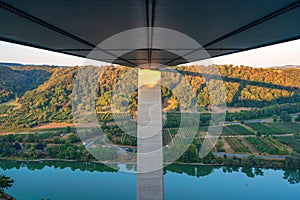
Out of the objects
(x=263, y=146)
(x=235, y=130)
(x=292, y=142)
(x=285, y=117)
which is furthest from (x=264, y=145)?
(x=285, y=117)

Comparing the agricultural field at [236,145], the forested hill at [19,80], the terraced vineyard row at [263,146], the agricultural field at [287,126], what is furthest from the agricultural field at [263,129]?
the forested hill at [19,80]

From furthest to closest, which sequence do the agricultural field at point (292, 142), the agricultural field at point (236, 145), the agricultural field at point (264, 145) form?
the agricultural field at point (292, 142), the agricultural field at point (236, 145), the agricultural field at point (264, 145)

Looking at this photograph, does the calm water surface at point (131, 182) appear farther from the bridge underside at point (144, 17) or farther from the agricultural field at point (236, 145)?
the bridge underside at point (144, 17)

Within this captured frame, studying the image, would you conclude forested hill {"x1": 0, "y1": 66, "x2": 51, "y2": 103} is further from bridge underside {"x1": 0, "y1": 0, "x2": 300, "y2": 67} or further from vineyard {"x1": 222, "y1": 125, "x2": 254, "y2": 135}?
bridge underside {"x1": 0, "y1": 0, "x2": 300, "y2": 67}

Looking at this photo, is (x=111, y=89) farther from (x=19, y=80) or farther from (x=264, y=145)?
(x=264, y=145)

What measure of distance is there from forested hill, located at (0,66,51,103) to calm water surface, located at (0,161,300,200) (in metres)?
8.29

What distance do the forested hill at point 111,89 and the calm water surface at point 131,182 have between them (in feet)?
18.2

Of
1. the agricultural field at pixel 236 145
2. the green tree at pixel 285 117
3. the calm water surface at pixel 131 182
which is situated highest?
the green tree at pixel 285 117

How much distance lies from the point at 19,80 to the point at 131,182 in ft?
50.3

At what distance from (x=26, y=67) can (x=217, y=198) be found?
20198 millimetres

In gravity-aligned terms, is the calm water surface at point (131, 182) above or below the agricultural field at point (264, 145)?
below

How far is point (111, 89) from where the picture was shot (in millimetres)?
17766

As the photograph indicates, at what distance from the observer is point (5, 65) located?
21.6 metres

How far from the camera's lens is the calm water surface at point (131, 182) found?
10.4m
